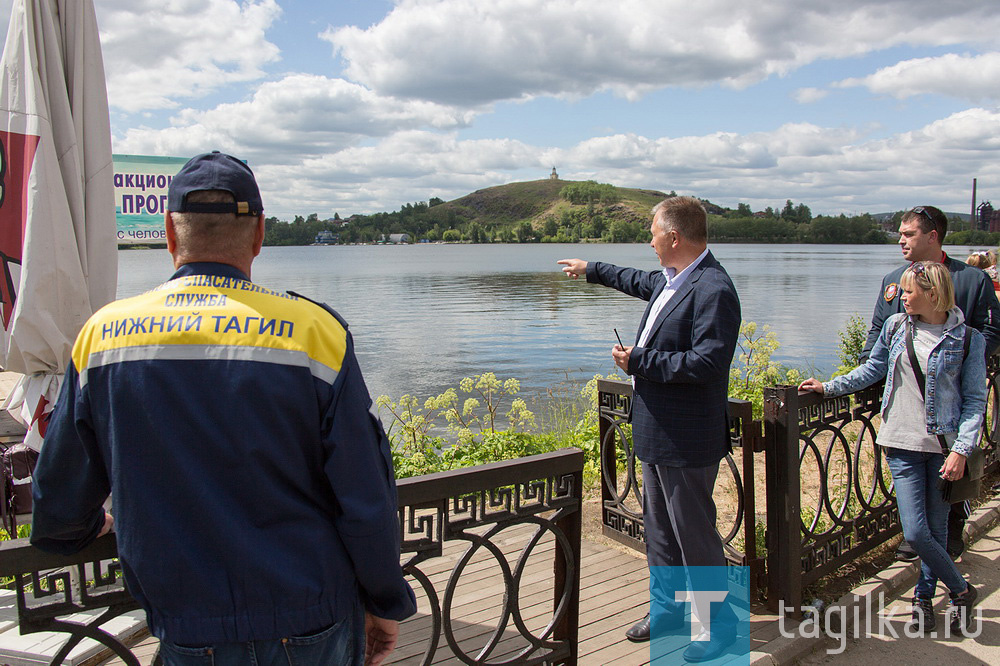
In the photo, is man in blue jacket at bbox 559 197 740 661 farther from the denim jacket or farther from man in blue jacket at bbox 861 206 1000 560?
man in blue jacket at bbox 861 206 1000 560

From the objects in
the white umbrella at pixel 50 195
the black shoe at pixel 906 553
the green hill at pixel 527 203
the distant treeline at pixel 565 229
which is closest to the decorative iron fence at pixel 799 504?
the black shoe at pixel 906 553

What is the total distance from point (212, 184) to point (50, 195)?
114 inches

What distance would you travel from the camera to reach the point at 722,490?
6.04m

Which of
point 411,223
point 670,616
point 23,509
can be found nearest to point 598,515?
point 670,616

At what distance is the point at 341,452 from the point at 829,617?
134 inches

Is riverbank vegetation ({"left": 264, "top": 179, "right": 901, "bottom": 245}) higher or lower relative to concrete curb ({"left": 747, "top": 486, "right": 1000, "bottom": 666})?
higher

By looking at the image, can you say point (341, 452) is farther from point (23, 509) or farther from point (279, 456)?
point (23, 509)

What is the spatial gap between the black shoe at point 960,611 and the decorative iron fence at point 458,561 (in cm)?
236

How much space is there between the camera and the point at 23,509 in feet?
14.4

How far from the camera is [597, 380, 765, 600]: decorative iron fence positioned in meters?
3.84

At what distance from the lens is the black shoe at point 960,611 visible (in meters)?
3.87

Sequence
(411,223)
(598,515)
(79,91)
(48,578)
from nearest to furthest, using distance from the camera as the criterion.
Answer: (48,578) < (79,91) < (598,515) < (411,223)

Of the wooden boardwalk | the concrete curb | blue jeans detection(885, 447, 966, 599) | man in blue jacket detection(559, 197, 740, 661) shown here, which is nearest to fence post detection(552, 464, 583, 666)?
the wooden boardwalk

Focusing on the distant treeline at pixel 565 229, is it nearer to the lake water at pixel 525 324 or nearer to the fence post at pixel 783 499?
the lake water at pixel 525 324
